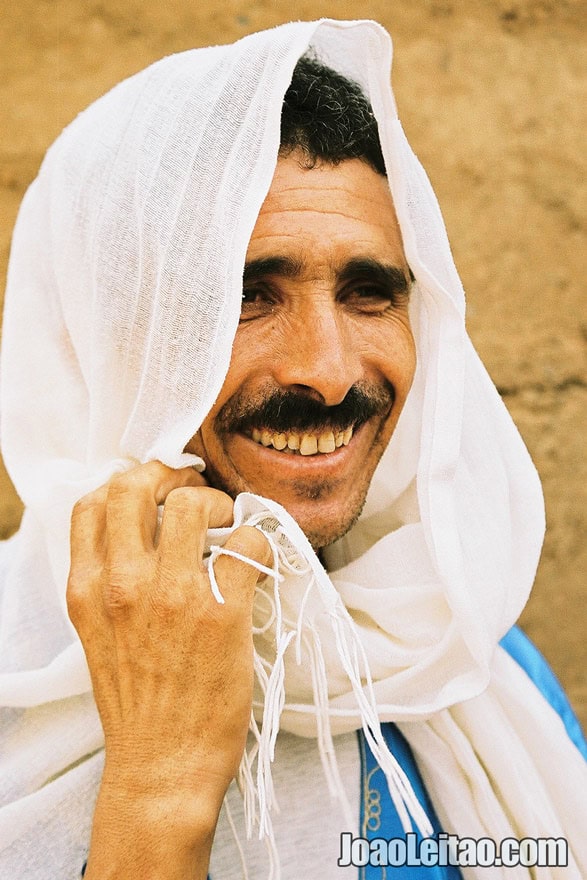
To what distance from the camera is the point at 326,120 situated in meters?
1.48

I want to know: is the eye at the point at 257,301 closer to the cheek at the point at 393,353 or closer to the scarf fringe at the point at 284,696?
the cheek at the point at 393,353

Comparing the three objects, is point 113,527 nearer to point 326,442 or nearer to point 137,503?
point 137,503

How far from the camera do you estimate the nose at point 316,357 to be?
135 centimetres

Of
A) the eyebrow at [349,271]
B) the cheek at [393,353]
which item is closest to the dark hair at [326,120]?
the eyebrow at [349,271]

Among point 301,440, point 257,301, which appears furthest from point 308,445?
point 257,301

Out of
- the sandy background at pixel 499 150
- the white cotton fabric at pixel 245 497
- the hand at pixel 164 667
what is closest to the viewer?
the hand at pixel 164 667

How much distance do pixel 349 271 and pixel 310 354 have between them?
0.58 feet

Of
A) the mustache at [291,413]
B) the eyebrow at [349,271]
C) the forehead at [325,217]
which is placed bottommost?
the mustache at [291,413]

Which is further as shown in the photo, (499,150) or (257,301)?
(499,150)

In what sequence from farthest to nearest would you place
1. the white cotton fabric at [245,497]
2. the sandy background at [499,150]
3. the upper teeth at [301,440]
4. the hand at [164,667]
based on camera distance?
the sandy background at [499,150] < the upper teeth at [301,440] < the white cotton fabric at [245,497] < the hand at [164,667]

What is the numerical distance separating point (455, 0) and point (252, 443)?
68.5 inches

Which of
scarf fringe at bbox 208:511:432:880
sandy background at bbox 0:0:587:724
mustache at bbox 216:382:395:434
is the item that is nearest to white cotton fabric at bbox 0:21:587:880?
scarf fringe at bbox 208:511:432:880

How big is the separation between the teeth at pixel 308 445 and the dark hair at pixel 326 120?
1.54 feet

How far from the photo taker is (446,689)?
1.40 m
